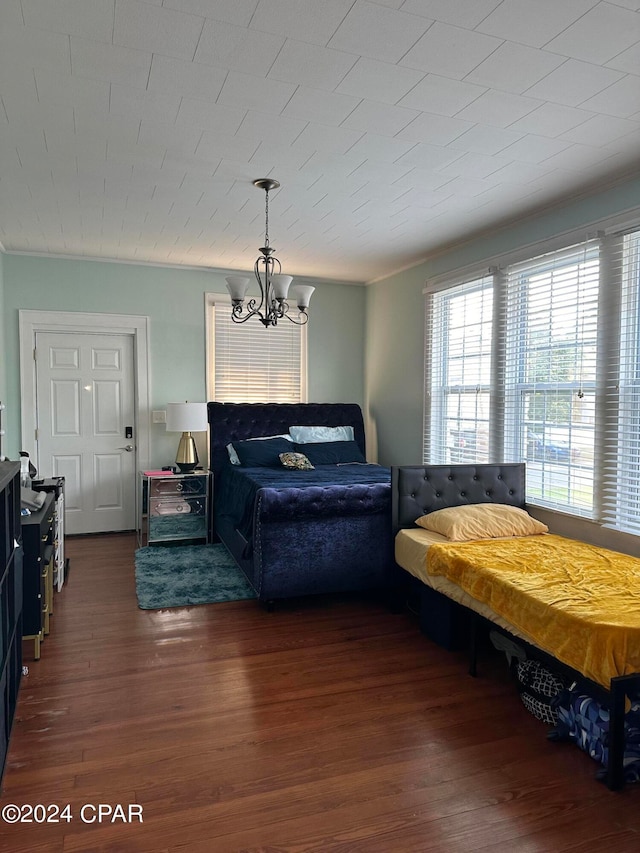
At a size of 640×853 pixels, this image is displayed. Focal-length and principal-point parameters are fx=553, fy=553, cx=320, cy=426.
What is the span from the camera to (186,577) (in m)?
4.17

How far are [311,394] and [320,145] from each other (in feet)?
11.3

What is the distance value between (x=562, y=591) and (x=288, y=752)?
1312 mm

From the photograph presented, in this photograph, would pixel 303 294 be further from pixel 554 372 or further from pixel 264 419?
pixel 264 419

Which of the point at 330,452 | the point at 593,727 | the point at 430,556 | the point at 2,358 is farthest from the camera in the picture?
the point at 330,452

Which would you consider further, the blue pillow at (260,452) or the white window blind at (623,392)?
the blue pillow at (260,452)

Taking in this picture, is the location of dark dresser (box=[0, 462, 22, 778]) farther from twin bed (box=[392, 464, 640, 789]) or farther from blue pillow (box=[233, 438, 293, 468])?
blue pillow (box=[233, 438, 293, 468])

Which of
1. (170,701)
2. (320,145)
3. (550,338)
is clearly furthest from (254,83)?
(170,701)

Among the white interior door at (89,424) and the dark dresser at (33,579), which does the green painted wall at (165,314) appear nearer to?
the white interior door at (89,424)

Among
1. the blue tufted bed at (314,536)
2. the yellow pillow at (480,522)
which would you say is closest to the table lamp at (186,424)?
the blue tufted bed at (314,536)

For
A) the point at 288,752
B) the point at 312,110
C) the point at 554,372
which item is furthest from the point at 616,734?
the point at 312,110

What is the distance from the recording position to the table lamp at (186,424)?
16.6 feet

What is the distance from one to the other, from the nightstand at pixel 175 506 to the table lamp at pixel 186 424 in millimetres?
140

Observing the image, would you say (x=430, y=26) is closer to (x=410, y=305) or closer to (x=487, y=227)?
(x=487, y=227)

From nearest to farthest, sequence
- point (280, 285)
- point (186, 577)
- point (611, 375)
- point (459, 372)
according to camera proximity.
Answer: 1. point (611, 375)
2. point (280, 285)
3. point (186, 577)
4. point (459, 372)
